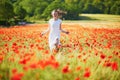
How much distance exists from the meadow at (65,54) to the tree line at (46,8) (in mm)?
Result: 244

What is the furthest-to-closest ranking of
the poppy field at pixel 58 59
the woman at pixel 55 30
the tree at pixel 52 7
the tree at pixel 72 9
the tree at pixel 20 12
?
the tree at pixel 72 9, the tree at pixel 20 12, the tree at pixel 52 7, the woman at pixel 55 30, the poppy field at pixel 58 59

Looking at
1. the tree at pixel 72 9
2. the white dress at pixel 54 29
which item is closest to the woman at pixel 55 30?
the white dress at pixel 54 29

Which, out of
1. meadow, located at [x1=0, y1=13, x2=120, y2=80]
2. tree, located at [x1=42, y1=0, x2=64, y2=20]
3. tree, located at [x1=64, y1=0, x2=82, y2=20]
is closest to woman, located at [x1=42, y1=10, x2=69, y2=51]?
meadow, located at [x1=0, y1=13, x2=120, y2=80]

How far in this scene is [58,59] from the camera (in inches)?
140

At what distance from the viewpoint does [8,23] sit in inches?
271

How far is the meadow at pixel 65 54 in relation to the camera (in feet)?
8.91

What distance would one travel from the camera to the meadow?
2.72 m

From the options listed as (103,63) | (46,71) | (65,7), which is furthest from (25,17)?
(46,71)

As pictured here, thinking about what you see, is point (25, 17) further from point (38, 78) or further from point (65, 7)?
point (38, 78)

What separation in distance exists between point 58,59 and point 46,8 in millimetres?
3246

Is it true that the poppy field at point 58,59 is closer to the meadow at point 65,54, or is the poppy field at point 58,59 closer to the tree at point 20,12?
the meadow at point 65,54

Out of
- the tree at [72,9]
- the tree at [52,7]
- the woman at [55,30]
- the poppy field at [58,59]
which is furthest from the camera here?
the tree at [72,9]

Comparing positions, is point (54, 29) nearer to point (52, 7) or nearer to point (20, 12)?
point (52, 7)

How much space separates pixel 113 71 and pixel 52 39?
1740mm
